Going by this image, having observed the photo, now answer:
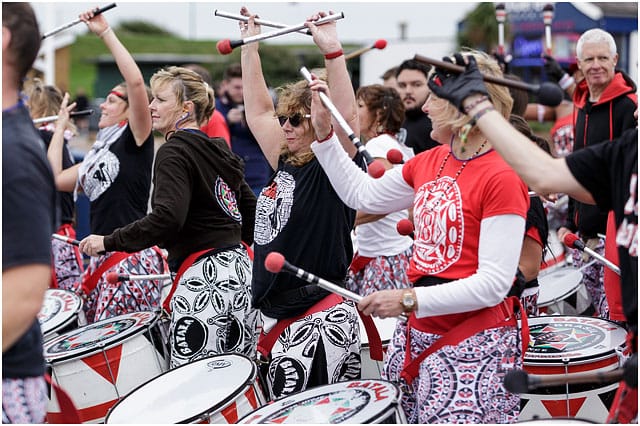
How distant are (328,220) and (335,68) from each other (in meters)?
0.59

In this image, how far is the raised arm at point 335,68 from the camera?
11.4 ft

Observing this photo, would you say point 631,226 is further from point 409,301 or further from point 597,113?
point 597,113

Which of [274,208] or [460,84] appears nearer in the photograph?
[460,84]

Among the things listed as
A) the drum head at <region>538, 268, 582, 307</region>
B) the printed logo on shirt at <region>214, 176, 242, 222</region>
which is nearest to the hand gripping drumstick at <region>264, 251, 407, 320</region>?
the printed logo on shirt at <region>214, 176, 242, 222</region>

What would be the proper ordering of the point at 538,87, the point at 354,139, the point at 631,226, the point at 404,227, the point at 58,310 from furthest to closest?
the point at 58,310 → the point at 404,227 → the point at 354,139 → the point at 538,87 → the point at 631,226

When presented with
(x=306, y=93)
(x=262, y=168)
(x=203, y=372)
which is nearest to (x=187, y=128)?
(x=306, y=93)

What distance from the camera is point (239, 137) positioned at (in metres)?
8.01

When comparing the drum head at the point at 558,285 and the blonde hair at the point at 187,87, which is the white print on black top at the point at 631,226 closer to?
the blonde hair at the point at 187,87

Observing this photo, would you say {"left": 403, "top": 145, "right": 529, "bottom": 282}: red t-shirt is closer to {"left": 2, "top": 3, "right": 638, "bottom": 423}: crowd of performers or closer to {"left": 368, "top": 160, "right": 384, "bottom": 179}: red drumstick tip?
{"left": 2, "top": 3, "right": 638, "bottom": 423}: crowd of performers

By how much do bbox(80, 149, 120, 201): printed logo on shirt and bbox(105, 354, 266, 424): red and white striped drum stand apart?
155 cm

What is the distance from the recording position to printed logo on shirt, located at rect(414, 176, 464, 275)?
2.89 metres

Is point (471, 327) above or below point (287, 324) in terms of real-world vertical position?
above

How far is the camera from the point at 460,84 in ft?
8.52

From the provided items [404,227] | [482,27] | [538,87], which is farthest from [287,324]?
[482,27]
